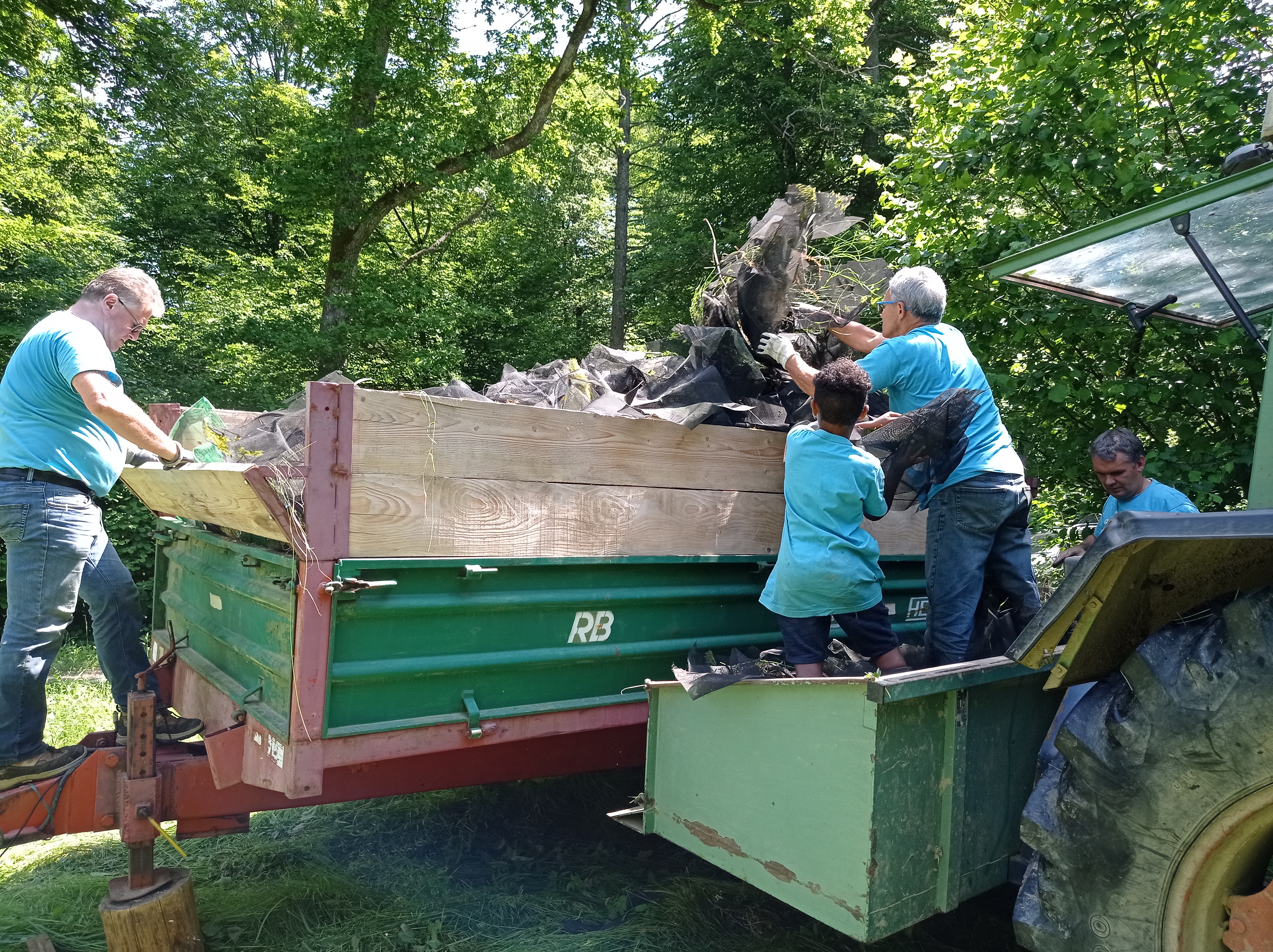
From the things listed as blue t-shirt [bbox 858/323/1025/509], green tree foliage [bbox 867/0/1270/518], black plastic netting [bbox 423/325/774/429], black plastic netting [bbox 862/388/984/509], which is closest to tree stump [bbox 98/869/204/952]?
black plastic netting [bbox 423/325/774/429]

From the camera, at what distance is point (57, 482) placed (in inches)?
117

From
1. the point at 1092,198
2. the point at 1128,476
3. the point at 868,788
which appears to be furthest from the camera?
the point at 1092,198

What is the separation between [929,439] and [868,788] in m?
1.36

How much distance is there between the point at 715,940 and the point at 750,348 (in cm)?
228

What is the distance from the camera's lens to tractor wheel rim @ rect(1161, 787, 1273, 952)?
5.63 feet

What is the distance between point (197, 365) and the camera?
11102mm

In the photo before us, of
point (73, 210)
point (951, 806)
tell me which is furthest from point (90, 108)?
point (951, 806)

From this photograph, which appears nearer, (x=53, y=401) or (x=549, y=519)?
(x=549, y=519)

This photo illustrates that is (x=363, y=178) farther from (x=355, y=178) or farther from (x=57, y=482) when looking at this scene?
(x=57, y=482)

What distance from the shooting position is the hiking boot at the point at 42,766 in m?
2.75

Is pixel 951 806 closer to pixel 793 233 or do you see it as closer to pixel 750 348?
pixel 750 348

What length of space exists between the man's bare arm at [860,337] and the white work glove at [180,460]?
2.45 meters

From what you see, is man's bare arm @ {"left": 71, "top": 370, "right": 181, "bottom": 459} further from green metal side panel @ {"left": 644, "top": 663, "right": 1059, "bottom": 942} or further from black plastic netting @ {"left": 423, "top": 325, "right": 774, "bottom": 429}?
green metal side panel @ {"left": 644, "top": 663, "right": 1059, "bottom": 942}

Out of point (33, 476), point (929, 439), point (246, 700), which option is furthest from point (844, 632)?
point (33, 476)
